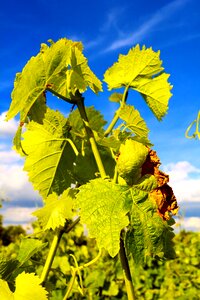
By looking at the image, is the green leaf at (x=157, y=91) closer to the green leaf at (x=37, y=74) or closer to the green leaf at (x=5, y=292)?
Answer: the green leaf at (x=37, y=74)

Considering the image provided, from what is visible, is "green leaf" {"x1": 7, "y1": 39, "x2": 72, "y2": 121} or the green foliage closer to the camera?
the green foliage

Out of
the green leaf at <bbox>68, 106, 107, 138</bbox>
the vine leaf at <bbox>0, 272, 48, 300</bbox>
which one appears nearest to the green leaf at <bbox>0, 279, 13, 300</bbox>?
the vine leaf at <bbox>0, 272, 48, 300</bbox>

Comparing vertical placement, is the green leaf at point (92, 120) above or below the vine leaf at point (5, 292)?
above

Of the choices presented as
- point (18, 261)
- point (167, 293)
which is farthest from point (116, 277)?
point (18, 261)

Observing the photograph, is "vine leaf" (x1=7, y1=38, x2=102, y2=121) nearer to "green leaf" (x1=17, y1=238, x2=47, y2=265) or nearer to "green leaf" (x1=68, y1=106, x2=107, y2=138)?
"green leaf" (x1=68, y1=106, x2=107, y2=138)

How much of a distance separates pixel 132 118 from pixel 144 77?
176mm

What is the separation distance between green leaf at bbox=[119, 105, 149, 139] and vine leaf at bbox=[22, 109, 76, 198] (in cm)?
18

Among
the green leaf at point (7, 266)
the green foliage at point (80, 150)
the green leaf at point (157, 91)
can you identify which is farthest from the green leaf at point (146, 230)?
the green leaf at point (7, 266)

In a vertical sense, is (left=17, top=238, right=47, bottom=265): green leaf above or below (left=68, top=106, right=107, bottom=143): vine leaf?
below

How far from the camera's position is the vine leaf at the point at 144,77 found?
1534 millimetres

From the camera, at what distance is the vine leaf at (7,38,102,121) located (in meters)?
1.40

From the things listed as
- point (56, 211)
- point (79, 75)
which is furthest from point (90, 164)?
point (79, 75)

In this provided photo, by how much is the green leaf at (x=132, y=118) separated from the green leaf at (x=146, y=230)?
11.1 inches

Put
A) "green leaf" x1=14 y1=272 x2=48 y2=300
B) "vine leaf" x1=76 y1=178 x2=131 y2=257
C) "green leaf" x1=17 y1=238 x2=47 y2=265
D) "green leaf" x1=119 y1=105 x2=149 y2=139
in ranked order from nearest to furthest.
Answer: "vine leaf" x1=76 y1=178 x2=131 y2=257 → "green leaf" x1=14 y1=272 x2=48 y2=300 → "green leaf" x1=119 y1=105 x2=149 y2=139 → "green leaf" x1=17 y1=238 x2=47 y2=265
